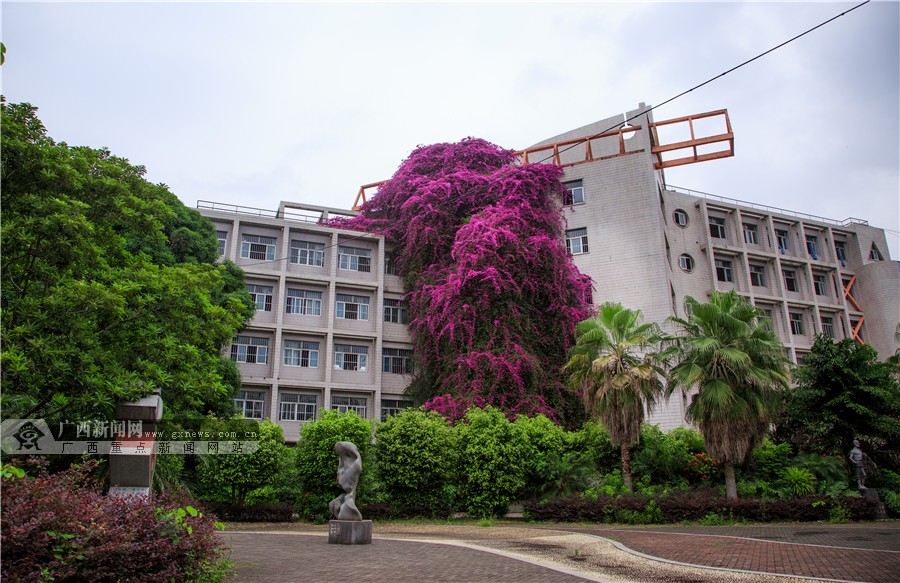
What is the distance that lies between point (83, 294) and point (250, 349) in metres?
23.0

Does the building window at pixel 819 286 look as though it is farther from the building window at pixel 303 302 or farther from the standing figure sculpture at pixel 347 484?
the standing figure sculpture at pixel 347 484

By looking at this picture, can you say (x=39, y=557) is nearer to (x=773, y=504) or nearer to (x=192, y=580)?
(x=192, y=580)

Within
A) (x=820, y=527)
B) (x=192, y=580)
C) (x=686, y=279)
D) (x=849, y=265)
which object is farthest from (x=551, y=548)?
(x=849, y=265)

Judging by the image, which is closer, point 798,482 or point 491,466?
point 798,482

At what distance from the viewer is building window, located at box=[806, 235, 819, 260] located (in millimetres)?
40438

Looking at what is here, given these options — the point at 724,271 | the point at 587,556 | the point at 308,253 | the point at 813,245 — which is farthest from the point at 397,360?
the point at 813,245

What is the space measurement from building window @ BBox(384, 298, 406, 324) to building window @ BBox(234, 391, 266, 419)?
7338 millimetres

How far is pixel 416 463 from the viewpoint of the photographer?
817 inches

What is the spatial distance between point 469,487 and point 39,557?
640 inches

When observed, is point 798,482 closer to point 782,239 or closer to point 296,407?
point 296,407

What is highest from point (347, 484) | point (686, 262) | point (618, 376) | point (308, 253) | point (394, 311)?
point (308, 253)

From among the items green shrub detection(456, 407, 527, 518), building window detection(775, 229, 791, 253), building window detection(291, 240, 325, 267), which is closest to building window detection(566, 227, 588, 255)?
building window detection(291, 240, 325, 267)

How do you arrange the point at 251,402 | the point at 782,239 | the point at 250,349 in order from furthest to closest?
the point at 782,239, the point at 250,349, the point at 251,402

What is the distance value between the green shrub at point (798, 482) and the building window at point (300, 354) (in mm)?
21057
